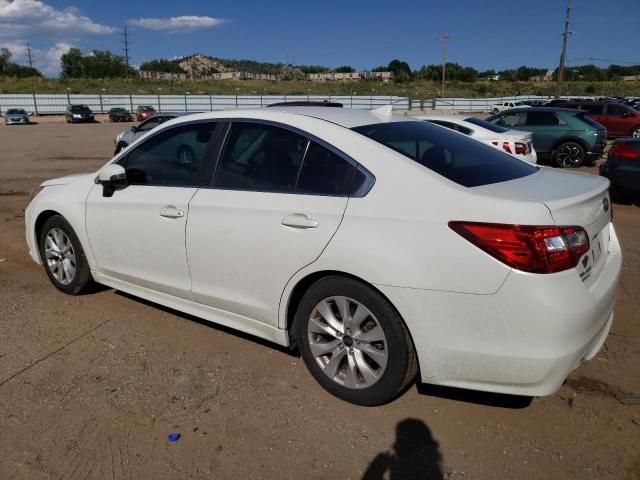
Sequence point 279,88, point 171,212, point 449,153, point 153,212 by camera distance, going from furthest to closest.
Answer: point 279,88 → point 153,212 → point 171,212 → point 449,153

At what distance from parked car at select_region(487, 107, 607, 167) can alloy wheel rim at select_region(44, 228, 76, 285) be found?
Result: 12.6m

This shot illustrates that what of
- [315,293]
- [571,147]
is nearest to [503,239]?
[315,293]

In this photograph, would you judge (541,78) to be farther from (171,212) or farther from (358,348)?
(358,348)

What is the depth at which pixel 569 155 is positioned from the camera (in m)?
13.8

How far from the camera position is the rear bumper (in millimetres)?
2391

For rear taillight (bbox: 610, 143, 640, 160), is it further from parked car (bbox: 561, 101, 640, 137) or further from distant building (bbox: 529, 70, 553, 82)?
distant building (bbox: 529, 70, 553, 82)

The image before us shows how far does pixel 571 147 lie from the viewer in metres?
13.8

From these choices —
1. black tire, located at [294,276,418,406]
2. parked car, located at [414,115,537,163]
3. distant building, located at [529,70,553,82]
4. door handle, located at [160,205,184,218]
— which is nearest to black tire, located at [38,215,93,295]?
door handle, located at [160,205,184,218]

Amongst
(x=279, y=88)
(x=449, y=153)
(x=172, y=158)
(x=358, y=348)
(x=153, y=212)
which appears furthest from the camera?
(x=279, y=88)

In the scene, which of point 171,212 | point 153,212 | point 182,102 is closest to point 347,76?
point 182,102

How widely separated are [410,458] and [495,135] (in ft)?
30.6

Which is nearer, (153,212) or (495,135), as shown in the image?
(153,212)

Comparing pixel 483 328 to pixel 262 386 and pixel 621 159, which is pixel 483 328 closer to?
pixel 262 386

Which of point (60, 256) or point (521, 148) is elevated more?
point (521, 148)
